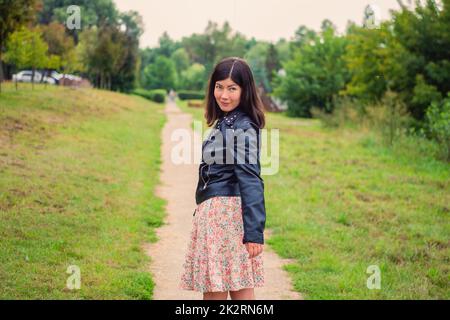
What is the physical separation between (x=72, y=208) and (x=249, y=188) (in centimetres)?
537

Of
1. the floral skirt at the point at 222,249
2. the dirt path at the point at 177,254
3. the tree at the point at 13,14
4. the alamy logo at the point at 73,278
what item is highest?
the tree at the point at 13,14

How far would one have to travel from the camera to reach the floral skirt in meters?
3.41

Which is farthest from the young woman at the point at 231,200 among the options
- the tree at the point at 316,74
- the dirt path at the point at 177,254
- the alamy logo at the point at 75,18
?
the tree at the point at 316,74

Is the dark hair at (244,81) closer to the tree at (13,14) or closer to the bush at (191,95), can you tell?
the tree at (13,14)

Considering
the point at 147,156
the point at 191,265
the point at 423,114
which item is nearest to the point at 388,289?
the point at 191,265

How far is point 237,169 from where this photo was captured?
329 cm

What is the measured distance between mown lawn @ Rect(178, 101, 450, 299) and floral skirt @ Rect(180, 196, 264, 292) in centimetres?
209

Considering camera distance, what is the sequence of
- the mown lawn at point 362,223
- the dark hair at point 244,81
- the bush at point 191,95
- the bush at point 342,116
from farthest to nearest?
the bush at point 191,95, the bush at point 342,116, the mown lawn at point 362,223, the dark hair at point 244,81

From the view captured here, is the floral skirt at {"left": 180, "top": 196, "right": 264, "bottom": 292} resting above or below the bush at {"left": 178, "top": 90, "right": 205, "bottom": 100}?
below

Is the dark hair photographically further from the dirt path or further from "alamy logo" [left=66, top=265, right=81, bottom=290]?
"alamy logo" [left=66, top=265, right=81, bottom=290]

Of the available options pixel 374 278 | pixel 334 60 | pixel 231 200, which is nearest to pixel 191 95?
Result: pixel 334 60

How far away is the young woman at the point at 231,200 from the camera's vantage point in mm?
3295

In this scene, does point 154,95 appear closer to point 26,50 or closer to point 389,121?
point 26,50

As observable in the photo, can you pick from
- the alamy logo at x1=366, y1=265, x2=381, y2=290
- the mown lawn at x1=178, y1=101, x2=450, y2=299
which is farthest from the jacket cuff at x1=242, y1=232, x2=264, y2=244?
the alamy logo at x1=366, y1=265, x2=381, y2=290
